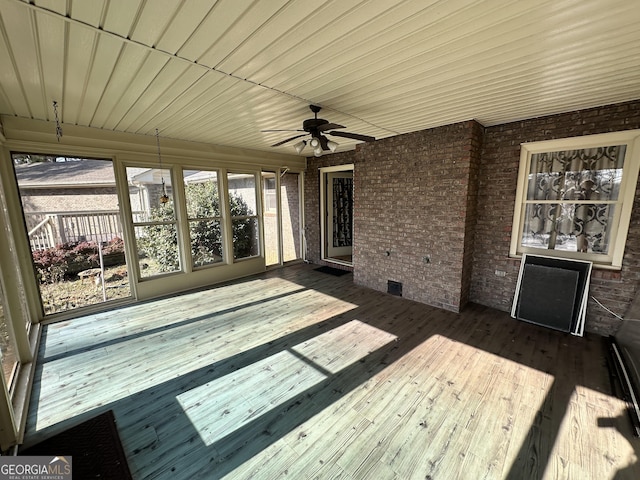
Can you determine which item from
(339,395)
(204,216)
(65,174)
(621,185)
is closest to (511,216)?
(621,185)

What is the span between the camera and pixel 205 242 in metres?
5.34

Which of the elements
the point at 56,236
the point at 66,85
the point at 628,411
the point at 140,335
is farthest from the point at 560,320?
the point at 56,236

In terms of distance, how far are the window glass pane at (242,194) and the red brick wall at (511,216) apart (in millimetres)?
4508

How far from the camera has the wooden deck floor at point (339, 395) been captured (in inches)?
67.9

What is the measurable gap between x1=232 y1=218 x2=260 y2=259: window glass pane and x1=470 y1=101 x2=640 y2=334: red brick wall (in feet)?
14.8

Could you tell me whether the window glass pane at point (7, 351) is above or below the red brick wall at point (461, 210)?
below

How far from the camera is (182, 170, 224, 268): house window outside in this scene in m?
5.02

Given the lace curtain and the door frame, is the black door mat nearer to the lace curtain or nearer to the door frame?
the door frame

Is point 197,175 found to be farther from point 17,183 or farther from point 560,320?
point 560,320

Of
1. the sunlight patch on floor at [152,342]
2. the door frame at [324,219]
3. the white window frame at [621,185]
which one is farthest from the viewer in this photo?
the door frame at [324,219]

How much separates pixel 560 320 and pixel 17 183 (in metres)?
7.34

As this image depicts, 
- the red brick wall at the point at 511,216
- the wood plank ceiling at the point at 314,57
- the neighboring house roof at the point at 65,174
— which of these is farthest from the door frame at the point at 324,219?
the neighboring house roof at the point at 65,174

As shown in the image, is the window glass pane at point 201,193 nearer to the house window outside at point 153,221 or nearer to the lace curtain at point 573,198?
the house window outside at point 153,221

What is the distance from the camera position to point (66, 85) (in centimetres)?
237
